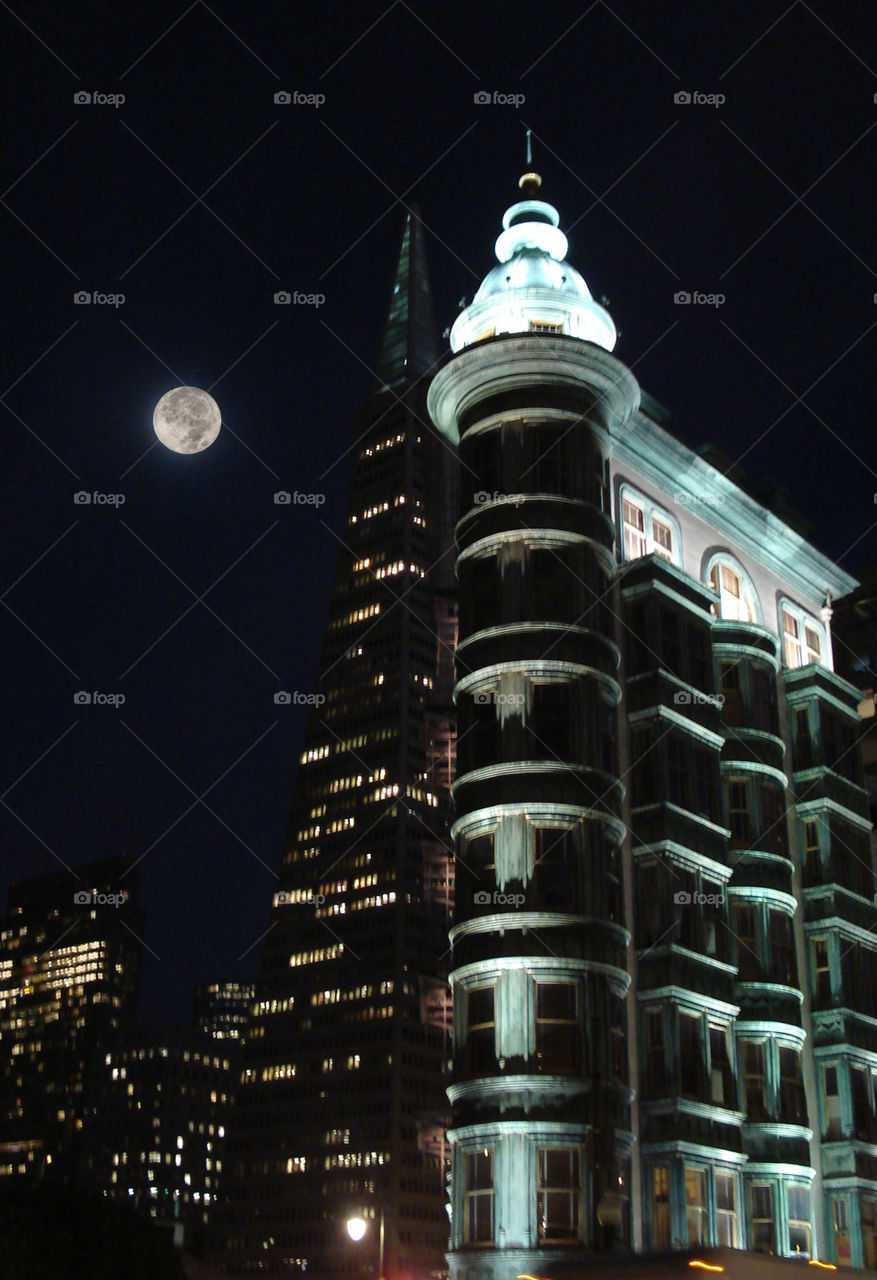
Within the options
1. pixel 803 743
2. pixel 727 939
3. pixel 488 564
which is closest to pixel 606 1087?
pixel 727 939

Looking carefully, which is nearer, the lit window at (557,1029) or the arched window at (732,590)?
the lit window at (557,1029)

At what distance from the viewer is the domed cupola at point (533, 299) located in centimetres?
5181

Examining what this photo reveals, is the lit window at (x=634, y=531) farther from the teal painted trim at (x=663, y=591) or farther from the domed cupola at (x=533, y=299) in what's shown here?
the domed cupola at (x=533, y=299)

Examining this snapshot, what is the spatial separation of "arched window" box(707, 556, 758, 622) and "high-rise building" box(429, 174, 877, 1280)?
141mm

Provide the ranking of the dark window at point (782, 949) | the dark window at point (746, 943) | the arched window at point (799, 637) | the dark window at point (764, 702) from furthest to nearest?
the arched window at point (799, 637), the dark window at point (764, 702), the dark window at point (782, 949), the dark window at point (746, 943)

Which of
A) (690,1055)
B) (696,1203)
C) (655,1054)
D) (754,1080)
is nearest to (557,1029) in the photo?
(655,1054)

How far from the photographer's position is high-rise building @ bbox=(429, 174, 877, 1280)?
4128cm

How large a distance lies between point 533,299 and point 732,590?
48.2ft

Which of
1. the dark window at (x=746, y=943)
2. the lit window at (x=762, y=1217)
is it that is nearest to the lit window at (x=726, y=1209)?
the lit window at (x=762, y=1217)

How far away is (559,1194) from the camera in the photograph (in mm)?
39469

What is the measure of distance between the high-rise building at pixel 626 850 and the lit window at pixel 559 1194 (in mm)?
60

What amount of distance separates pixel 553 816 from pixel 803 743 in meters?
17.3

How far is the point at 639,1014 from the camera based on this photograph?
45.8 m

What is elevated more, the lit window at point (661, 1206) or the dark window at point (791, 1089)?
the dark window at point (791, 1089)
